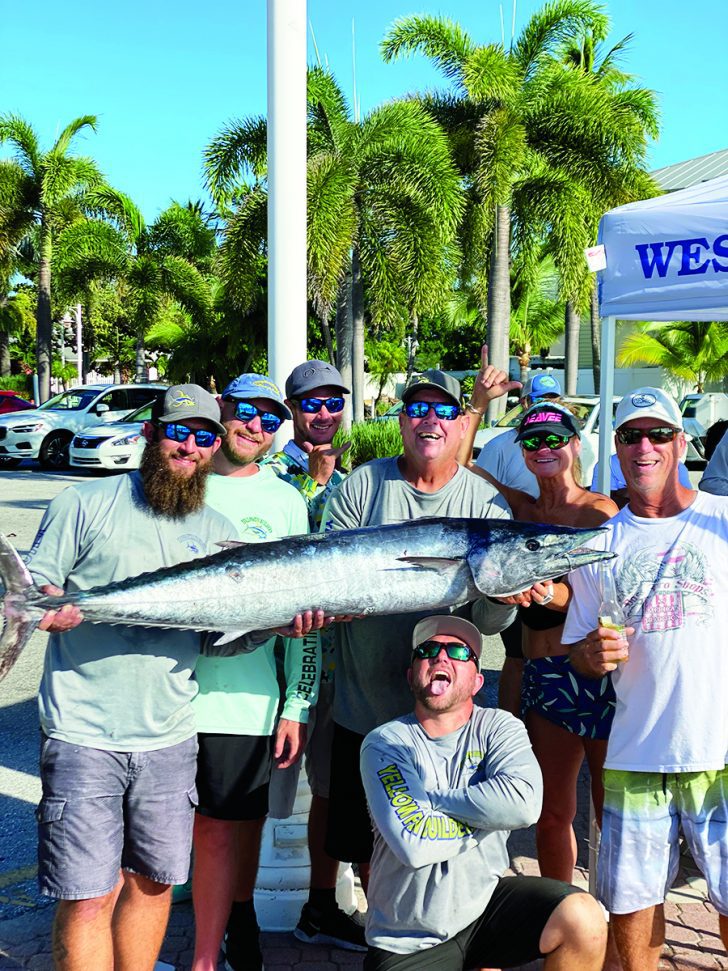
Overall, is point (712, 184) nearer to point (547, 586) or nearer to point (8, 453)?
point (547, 586)

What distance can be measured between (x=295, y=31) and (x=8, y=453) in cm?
1855

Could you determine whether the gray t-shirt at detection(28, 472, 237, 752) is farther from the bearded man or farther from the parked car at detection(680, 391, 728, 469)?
the parked car at detection(680, 391, 728, 469)

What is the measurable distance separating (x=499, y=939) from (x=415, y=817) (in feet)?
1.56

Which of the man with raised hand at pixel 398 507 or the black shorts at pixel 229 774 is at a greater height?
the man with raised hand at pixel 398 507

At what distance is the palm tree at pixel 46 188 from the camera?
29375 mm

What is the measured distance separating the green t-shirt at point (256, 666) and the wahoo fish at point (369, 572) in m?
0.38

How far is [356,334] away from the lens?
75.5ft

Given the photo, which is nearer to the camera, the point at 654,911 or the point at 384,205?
the point at 654,911

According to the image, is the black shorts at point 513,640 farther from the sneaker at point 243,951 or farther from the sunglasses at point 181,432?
the sunglasses at point 181,432

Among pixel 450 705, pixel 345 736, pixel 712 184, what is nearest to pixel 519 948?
pixel 450 705

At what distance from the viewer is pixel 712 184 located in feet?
15.9

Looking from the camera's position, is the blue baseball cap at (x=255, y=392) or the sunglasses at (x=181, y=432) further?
the blue baseball cap at (x=255, y=392)

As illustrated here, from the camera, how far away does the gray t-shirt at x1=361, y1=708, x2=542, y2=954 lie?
2.78 metres

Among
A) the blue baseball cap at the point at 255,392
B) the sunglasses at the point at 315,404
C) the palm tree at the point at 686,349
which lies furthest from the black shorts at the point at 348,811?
the palm tree at the point at 686,349
